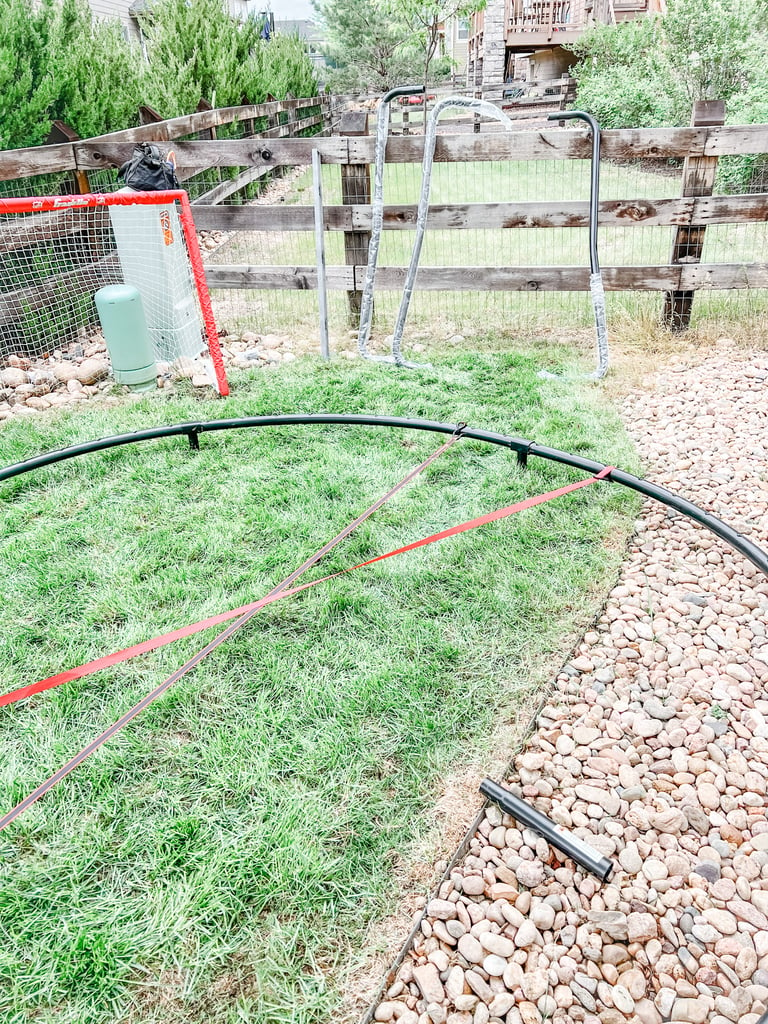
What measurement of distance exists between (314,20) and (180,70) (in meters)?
25.4

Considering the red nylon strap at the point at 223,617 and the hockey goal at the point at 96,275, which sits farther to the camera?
the hockey goal at the point at 96,275

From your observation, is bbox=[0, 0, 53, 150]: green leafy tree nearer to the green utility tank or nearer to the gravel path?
the green utility tank

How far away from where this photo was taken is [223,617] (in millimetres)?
2564

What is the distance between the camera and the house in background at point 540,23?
21.4m

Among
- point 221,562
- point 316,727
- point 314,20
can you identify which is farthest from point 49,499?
point 314,20

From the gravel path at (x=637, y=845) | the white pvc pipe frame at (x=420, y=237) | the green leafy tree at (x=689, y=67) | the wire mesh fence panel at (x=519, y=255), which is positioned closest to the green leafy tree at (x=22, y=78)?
the wire mesh fence panel at (x=519, y=255)

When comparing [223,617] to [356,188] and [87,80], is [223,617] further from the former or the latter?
[87,80]

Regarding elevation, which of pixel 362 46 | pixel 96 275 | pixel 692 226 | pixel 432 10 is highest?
pixel 362 46

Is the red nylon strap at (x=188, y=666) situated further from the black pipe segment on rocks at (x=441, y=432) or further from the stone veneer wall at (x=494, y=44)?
the stone veneer wall at (x=494, y=44)

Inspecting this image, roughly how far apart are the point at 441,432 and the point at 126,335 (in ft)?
7.82

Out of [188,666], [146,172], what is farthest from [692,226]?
[188,666]

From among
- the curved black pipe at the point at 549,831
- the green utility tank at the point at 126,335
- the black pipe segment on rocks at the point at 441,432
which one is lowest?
the curved black pipe at the point at 549,831

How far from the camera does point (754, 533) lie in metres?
3.10

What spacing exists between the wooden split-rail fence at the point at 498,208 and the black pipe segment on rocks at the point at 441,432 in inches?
78.2
